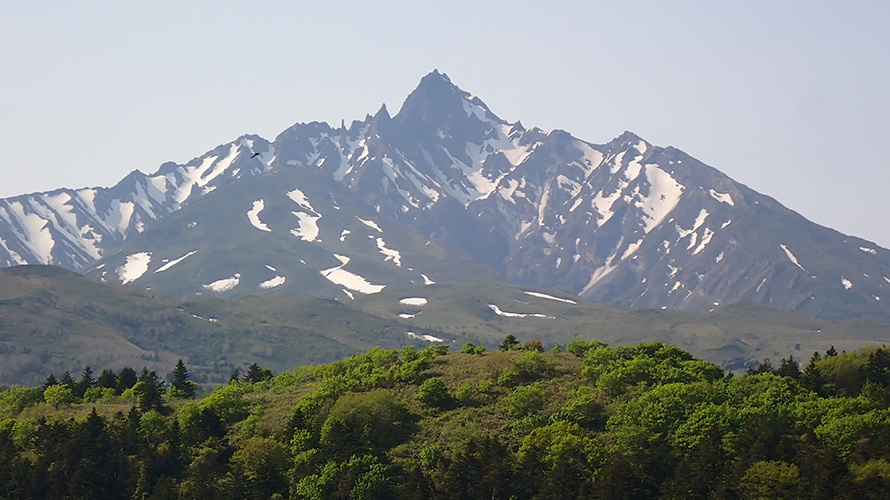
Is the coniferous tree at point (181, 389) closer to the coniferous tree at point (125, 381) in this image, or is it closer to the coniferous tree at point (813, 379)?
the coniferous tree at point (125, 381)

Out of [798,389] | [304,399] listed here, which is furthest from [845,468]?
[304,399]

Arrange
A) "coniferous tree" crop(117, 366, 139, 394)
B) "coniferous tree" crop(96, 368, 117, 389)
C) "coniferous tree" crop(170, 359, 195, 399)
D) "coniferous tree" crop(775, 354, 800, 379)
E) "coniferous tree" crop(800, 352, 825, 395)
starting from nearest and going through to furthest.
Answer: "coniferous tree" crop(800, 352, 825, 395) < "coniferous tree" crop(775, 354, 800, 379) < "coniferous tree" crop(170, 359, 195, 399) < "coniferous tree" crop(117, 366, 139, 394) < "coniferous tree" crop(96, 368, 117, 389)

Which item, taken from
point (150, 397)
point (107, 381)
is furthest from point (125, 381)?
point (150, 397)

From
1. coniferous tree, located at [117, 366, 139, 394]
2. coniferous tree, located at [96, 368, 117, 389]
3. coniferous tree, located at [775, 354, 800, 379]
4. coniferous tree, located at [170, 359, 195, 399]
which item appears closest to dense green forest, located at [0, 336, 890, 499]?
coniferous tree, located at [775, 354, 800, 379]

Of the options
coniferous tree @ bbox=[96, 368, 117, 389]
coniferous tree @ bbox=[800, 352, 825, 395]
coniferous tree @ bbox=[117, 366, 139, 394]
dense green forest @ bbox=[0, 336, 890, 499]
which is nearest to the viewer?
dense green forest @ bbox=[0, 336, 890, 499]

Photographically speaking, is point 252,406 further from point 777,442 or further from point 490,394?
point 777,442

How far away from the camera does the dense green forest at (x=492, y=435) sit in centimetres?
10288

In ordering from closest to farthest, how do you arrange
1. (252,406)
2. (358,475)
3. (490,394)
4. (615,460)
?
(615,460), (358,475), (490,394), (252,406)

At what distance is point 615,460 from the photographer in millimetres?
105000

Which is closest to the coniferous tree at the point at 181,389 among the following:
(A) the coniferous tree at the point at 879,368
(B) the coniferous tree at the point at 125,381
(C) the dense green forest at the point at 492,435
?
(C) the dense green forest at the point at 492,435

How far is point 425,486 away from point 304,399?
1049 inches

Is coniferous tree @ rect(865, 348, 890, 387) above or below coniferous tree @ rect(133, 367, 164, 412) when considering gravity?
above

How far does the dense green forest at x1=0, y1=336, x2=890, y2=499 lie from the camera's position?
102875 mm

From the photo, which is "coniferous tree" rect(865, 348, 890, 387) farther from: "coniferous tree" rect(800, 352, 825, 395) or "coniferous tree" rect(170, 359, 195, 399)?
"coniferous tree" rect(170, 359, 195, 399)
